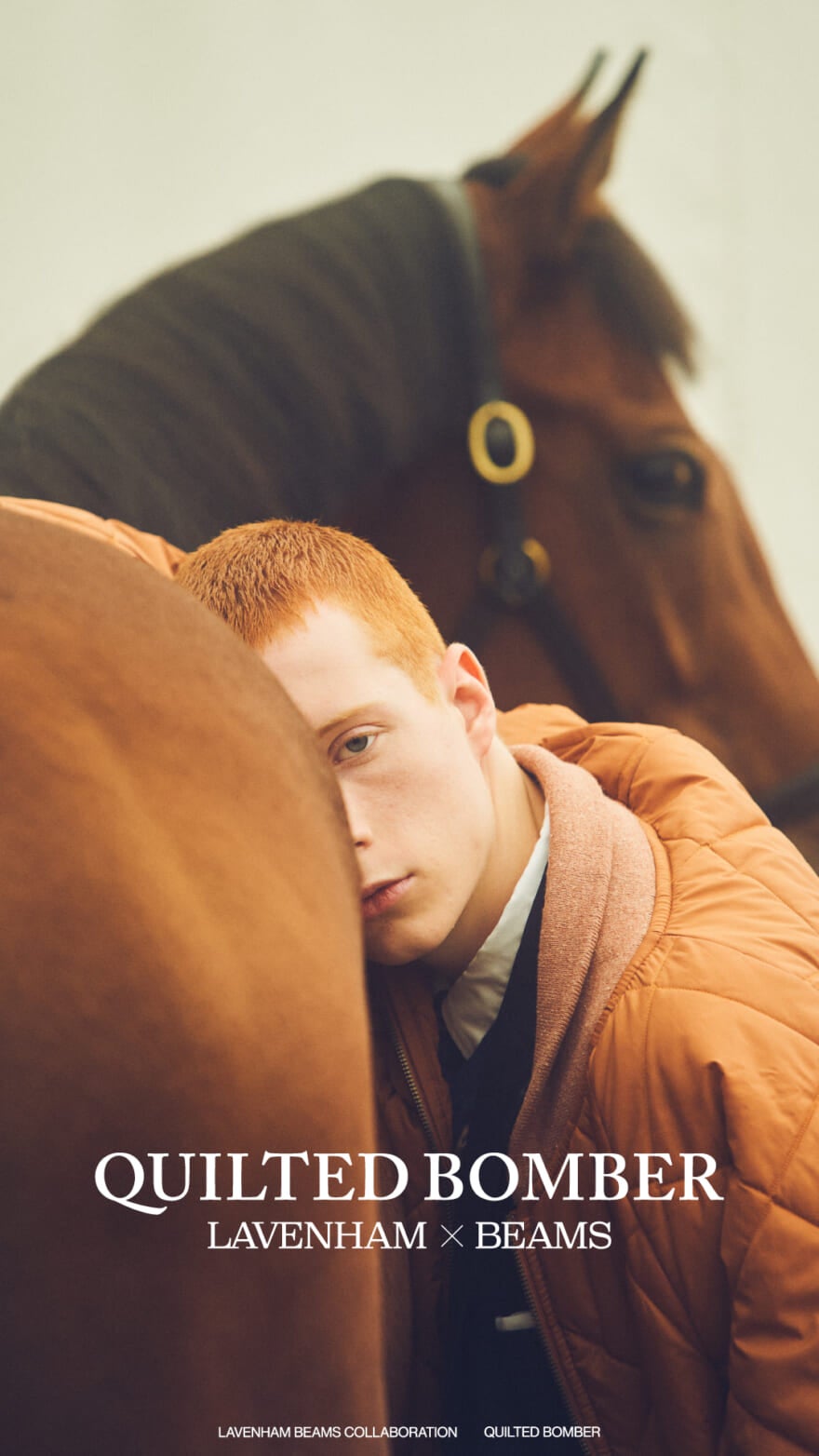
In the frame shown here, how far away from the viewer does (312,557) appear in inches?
13.2

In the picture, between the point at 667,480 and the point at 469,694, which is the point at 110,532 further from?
the point at 667,480

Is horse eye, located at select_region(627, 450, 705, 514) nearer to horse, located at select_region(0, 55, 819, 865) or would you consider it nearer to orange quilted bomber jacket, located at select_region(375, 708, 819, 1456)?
horse, located at select_region(0, 55, 819, 865)

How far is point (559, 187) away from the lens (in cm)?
72

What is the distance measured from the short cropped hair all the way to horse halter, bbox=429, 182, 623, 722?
0.35 metres

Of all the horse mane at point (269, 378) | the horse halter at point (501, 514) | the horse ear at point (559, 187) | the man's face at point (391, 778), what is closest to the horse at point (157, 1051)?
the man's face at point (391, 778)

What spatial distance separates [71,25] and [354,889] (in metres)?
0.96

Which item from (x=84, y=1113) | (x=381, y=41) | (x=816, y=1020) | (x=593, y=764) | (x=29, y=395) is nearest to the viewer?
(x=84, y=1113)

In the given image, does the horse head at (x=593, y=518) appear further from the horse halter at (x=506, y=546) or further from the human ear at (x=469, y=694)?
the human ear at (x=469, y=694)

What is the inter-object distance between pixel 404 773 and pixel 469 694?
5cm

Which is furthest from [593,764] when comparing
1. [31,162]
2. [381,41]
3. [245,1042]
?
[381,41]

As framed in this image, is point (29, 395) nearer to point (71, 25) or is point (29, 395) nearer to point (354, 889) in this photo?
point (354, 889)

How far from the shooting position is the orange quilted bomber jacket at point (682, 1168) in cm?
29

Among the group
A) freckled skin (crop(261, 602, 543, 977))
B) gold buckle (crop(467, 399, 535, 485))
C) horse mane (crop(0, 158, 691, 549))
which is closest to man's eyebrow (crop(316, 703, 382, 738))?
freckled skin (crop(261, 602, 543, 977))

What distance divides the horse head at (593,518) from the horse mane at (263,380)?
3 cm
